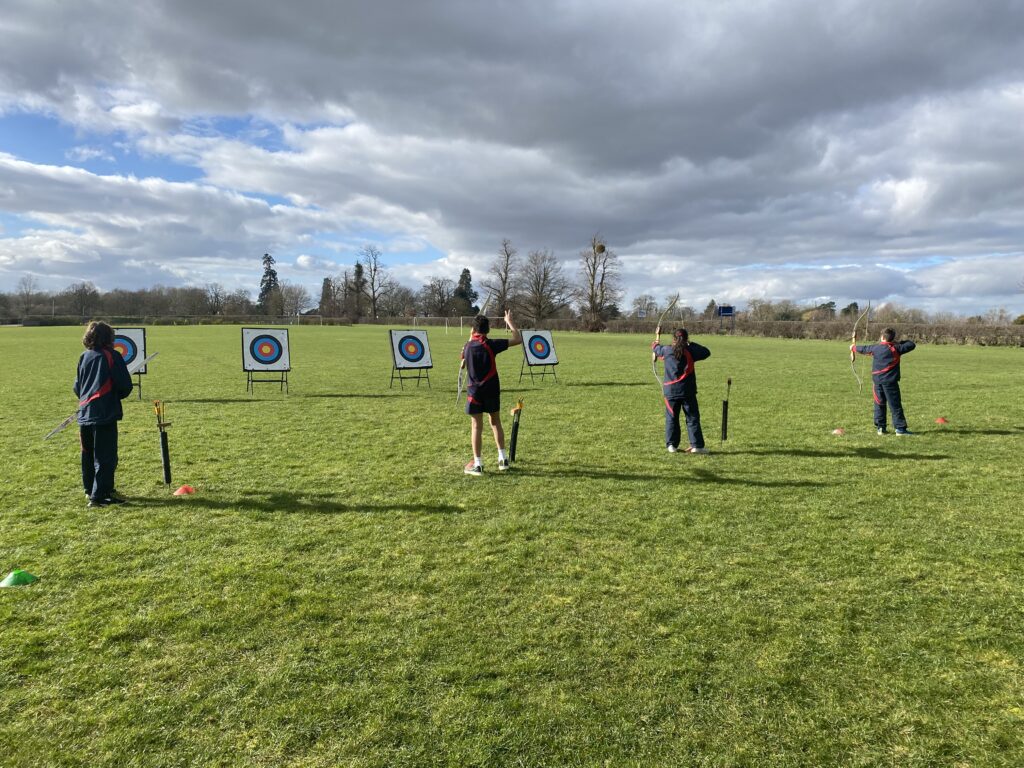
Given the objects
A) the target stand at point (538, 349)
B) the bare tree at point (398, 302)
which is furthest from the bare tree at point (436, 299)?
the target stand at point (538, 349)

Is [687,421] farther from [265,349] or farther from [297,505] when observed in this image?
[265,349]

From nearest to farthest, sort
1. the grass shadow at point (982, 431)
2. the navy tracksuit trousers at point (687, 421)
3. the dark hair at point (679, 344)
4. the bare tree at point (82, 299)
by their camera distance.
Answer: the dark hair at point (679, 344)
the navy tracksuit trousers at point (687, 421)
the grass shadow at point (982, 431)
the bare tree at point (82, 299)

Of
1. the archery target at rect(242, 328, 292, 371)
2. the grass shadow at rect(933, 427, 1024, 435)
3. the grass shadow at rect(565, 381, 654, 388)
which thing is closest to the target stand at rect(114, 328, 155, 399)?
the archery target at rect(242, 328, 292, 371)

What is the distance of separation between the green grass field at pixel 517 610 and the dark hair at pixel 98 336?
1.55 meters

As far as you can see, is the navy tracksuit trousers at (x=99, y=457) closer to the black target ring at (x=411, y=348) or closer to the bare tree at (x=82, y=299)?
the black target ring at (x=411, y=348)

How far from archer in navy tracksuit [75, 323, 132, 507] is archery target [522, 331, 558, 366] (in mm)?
11379

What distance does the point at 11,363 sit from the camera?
20.5m

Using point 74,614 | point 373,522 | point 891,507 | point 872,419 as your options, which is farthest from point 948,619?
point 872,419

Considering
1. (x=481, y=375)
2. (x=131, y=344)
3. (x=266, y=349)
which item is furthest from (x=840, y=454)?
(x=131, y=344)

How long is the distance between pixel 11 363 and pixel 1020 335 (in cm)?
5544

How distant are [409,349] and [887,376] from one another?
10.5 meters

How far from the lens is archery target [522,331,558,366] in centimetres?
1631

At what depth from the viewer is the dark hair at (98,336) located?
219 inches

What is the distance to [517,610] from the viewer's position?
12.3 ft
